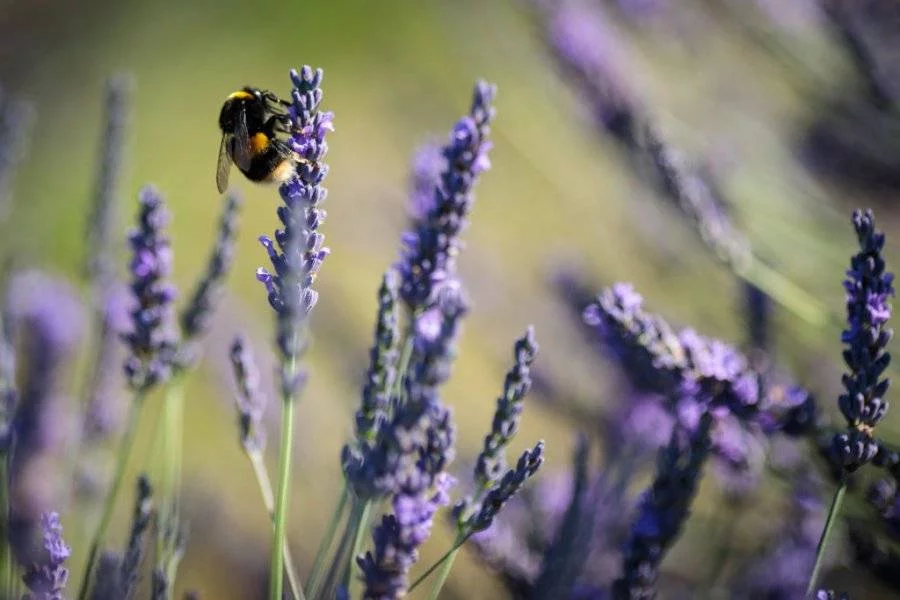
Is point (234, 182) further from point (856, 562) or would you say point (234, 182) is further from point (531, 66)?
point (856, 562)

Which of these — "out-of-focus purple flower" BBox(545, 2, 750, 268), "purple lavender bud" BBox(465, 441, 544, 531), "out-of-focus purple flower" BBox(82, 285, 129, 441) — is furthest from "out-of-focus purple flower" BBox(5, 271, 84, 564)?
"out-of-focus purple flower" BBox(545, 2, 750, 268)

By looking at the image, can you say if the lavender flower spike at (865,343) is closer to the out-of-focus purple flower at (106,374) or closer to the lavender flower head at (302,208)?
the lavender flower head at (302,208)

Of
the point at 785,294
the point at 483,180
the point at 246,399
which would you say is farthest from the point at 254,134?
the point at 483,180

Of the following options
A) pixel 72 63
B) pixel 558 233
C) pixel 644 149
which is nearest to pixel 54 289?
pixel 644 149

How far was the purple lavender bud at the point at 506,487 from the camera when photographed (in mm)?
665

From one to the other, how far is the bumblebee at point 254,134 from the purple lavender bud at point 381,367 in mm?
420

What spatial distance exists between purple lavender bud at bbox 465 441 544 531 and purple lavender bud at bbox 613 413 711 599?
0.19m

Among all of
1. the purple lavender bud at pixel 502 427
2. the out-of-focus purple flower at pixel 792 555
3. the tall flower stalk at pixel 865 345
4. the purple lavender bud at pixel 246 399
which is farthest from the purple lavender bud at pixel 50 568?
the out-of-focus purple flower at pixel 792 555

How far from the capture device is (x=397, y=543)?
0.62 meters

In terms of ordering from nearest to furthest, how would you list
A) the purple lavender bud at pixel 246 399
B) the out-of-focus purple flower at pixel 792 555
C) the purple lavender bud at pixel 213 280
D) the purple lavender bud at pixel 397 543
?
the purple lavender bud at pixel 397 543 < the purple lavender bud at pixel 246 399 < the purple lavender bud at pixel 213 280 < the out-of-focus purple flower at pixel 792 555

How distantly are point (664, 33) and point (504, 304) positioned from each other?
0.70 meters

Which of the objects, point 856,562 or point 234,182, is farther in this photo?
point 234,182

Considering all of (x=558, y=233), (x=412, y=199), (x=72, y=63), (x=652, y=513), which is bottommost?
Result: (x=652, y=513)

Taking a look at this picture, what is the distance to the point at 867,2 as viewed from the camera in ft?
4.60
